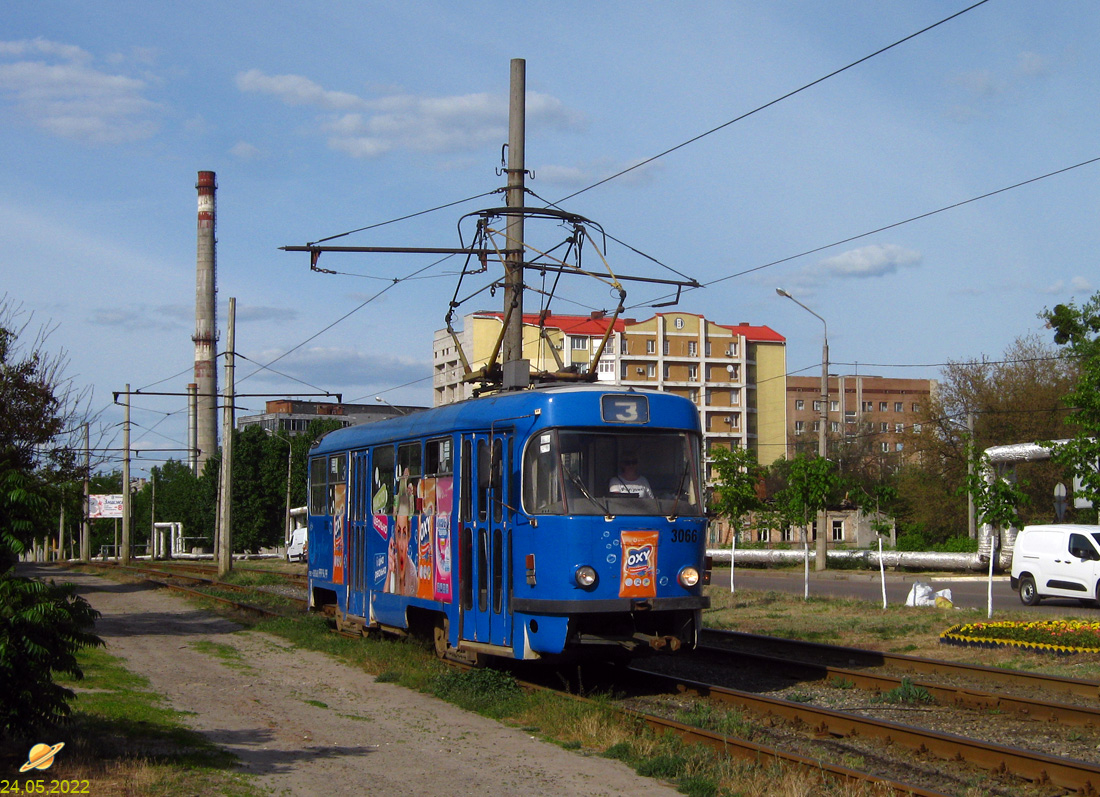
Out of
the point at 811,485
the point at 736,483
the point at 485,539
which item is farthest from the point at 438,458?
the point at 736,483

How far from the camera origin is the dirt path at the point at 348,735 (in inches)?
316

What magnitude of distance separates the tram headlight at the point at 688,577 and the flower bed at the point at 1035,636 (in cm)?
603

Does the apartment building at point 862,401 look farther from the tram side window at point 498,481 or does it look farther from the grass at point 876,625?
the tram side window at point 498,481

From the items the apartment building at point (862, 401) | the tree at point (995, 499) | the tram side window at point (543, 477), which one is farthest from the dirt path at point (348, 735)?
the apartment building at point (862, 401)

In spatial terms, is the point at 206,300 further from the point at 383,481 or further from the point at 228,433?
the point at 383,481

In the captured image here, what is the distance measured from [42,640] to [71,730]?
181cm

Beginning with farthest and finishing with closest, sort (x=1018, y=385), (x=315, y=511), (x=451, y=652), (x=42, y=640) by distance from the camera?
1. (x=1018, y=385)
2. (x=315, y=511)
3. (x=451, y=652)
4. (x=42, y=640)

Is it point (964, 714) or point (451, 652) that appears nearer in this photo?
point (964, 714)

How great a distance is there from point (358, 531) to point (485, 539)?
196 inches

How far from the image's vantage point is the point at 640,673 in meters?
13.3

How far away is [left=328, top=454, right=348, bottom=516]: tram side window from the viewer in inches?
688

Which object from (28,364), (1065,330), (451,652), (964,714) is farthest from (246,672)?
(1065,330)

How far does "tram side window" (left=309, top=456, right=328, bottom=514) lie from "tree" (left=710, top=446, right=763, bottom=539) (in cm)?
1210

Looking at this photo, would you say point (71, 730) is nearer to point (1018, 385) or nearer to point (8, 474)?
point (8, 474)
